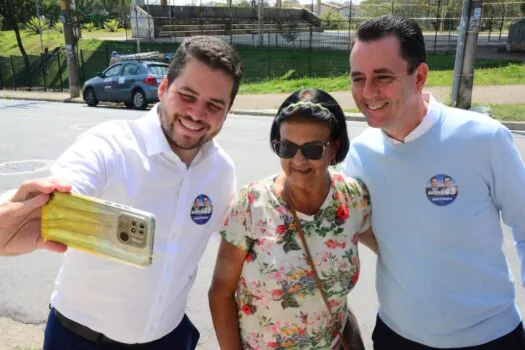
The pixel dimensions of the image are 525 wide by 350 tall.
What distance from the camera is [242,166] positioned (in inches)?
307

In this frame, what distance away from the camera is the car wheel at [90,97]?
18047 mm

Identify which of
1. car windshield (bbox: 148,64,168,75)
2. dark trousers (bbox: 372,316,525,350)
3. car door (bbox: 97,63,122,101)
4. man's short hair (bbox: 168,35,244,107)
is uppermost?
man's short hair (bbox: 168,35,244,107)

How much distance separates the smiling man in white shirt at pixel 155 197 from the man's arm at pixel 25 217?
43 centimetres

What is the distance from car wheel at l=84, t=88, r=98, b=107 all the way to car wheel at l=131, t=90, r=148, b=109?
2494 mm

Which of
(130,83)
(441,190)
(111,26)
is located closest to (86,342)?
(441,190)

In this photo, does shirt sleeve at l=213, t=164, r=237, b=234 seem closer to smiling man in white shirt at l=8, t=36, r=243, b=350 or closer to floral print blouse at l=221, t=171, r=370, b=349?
smiling man in white shirt at l=8, t=36, r=243, b=350

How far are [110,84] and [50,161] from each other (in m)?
9.18

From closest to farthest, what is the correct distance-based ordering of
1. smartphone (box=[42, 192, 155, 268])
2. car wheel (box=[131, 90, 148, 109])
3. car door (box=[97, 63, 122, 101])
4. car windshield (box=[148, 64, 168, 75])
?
smartphone (box=[42, 192, 155, 268]), car wheel (box=[131, 90, 148, 109]), car windshield (box=[148, 64, 168, 75]), car door (box=[97, 63, 122, 101])

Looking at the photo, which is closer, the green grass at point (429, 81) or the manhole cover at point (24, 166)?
the manhole cover at point (24, 166)

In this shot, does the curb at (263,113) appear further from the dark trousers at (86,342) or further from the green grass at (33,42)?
the green grass at (33,42)

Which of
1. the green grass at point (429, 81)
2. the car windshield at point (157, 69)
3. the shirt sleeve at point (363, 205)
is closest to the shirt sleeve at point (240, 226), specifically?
the shirt sleeve at point (363, 205)

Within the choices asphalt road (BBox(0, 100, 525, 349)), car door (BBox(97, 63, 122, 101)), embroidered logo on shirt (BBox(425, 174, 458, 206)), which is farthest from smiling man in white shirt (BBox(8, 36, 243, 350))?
car door (BBox(97, 63, 122, 101))

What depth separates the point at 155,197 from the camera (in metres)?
2.00

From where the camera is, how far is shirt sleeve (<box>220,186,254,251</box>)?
6.40 ft
